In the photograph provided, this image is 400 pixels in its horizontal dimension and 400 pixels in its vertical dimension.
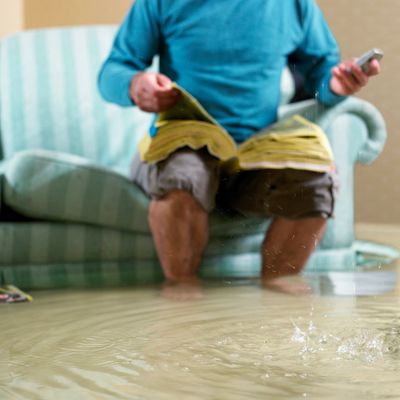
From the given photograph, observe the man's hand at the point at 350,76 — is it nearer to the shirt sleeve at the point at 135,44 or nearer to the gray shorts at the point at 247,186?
the gray shorts at the point at 247,186

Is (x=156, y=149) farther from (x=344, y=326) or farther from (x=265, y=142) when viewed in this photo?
(x=344, y=326)

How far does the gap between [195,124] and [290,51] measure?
0.98 feet

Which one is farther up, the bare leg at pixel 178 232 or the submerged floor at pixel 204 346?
the bare leg at pixel 178 232

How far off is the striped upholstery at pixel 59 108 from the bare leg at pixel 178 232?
50cm

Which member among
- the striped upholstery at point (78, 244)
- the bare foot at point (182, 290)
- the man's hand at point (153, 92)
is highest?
the man's hand at point (153, 92)

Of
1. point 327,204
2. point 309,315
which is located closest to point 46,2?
point 327,204

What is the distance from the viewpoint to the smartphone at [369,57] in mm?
1583

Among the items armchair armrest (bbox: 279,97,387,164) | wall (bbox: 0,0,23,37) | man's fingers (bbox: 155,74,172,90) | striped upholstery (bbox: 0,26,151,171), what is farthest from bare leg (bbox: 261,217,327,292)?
wall (bbox: 0,0,23,37)

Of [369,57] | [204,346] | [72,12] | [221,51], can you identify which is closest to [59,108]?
[221,51]

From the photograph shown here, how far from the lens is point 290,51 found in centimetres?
215

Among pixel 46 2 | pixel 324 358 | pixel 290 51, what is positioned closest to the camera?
pixel 324 358

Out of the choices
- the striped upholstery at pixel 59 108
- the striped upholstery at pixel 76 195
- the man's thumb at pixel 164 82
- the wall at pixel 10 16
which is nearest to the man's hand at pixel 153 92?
the man's thumb at pixel 164 82

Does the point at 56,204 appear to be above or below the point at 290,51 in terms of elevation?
below

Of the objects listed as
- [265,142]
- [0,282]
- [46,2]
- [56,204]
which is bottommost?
[0,282]
